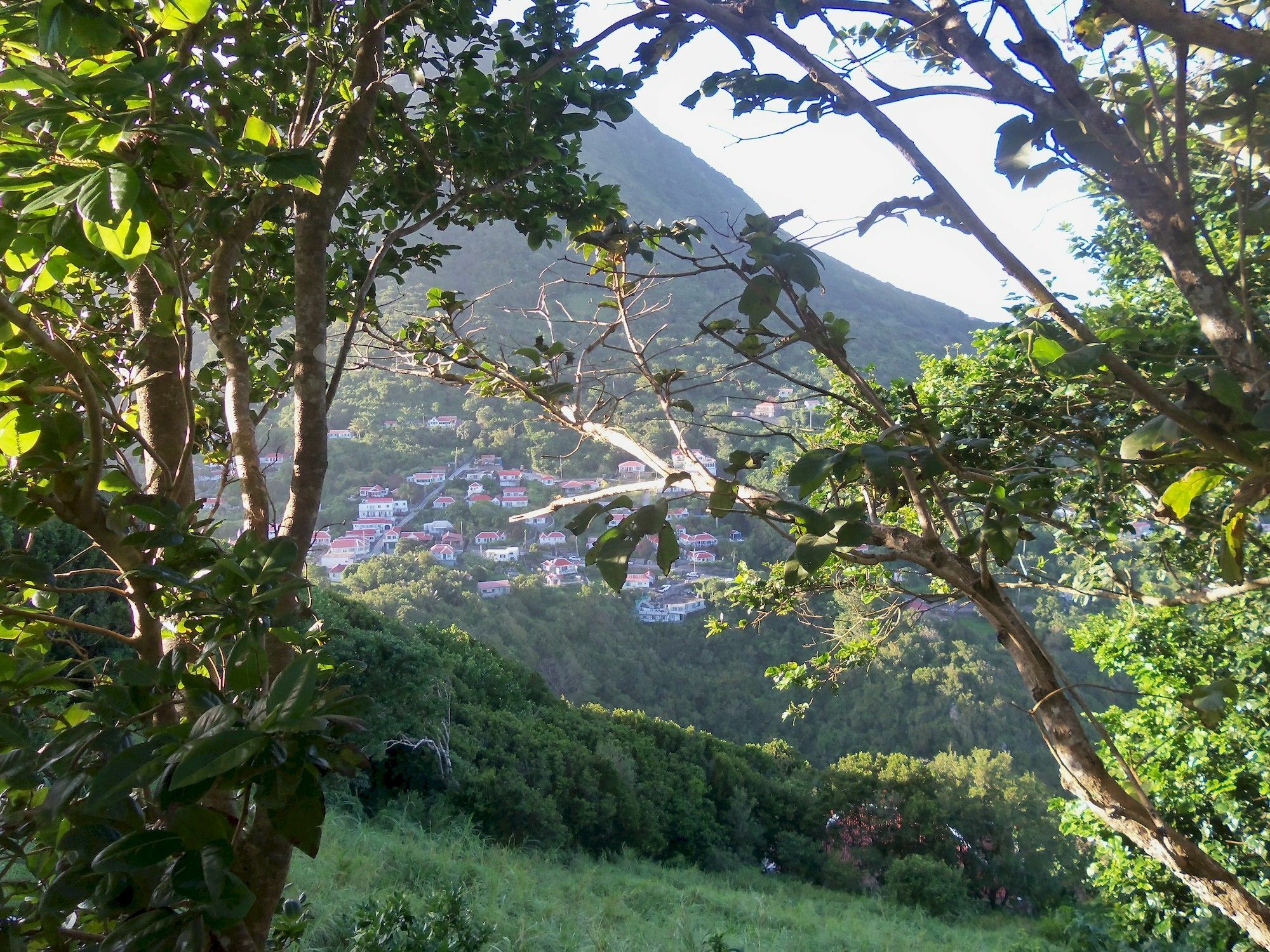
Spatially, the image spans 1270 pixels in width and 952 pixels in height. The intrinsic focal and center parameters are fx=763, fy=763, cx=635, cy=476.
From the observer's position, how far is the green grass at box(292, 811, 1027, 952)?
12.8ft

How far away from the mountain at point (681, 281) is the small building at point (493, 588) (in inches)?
213

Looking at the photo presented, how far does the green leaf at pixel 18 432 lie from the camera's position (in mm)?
731

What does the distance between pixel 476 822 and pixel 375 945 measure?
4384mm

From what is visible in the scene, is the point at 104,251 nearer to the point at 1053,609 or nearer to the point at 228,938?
the point at 228,938

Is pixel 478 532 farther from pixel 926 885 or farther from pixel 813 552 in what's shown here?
pixel 813 552

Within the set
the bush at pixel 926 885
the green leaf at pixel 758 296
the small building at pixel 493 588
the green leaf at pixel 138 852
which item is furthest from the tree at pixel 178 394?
the small building at pixel 493 588

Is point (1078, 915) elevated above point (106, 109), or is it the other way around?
point (106, 109)

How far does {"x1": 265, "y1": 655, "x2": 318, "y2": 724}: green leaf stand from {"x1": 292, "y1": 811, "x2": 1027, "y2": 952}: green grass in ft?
10.3

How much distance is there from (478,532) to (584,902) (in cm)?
1359

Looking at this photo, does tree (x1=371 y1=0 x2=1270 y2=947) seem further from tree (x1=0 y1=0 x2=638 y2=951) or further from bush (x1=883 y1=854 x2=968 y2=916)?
bush (x1=883 y1=854 x2=968 y2=916)

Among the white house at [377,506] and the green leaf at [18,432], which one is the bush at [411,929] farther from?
the white house at [377,506]

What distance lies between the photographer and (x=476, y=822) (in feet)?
22.2

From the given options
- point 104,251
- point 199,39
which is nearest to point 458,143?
point 199,39

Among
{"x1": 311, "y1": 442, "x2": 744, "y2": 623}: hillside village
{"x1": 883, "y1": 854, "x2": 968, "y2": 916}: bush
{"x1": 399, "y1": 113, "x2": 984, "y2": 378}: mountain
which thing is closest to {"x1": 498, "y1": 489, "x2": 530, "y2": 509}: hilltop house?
{"x1": 311, "y1": 442, "x2": 744, "y2": 623}: hillside village
